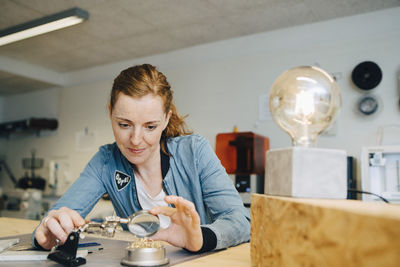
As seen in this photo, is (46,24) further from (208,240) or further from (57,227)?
(208,240)

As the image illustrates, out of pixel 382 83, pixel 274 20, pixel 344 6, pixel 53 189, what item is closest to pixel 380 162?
pixel 382 83

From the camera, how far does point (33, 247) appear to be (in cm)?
100

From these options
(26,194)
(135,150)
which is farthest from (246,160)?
(26,194)

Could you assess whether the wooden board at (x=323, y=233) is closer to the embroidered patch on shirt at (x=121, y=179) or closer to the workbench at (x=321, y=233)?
the workbench at (x=321, y=233)

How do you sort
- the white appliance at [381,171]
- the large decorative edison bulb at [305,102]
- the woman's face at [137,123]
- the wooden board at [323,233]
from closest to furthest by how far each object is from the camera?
the wooden board at [323,233] → the large decorative edison bulb at [305,102] → the woman's face at [137,123] → the white appliance at [381,171]

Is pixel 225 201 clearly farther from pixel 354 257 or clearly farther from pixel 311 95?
pixel 354 257

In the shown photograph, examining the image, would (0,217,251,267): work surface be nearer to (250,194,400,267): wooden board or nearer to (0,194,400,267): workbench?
(0,194,400,267): workbench

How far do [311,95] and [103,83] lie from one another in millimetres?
4238

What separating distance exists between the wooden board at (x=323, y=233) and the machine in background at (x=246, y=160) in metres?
2.18

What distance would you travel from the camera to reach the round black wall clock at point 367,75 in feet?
9.21

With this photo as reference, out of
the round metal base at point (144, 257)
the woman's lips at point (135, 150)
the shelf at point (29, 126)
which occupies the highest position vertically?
the shelf at point (29, 126)

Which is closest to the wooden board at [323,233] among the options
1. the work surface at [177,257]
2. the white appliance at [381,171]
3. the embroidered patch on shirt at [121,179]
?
the work surface at [177,257]

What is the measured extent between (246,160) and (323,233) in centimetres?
250

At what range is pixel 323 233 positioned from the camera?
20.4 inches
